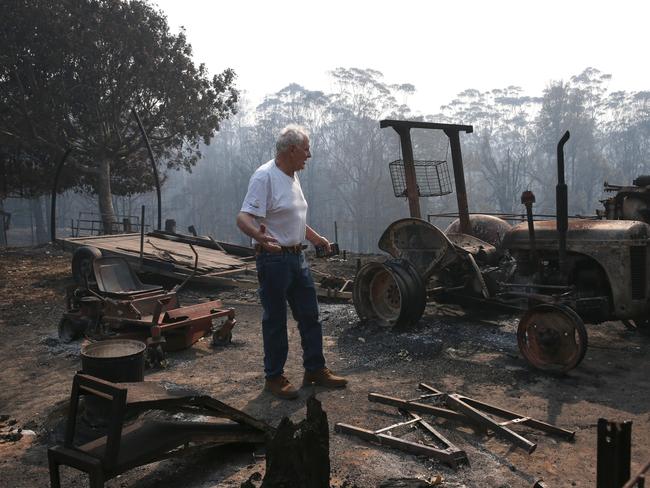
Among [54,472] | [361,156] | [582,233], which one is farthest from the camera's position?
[361,156]

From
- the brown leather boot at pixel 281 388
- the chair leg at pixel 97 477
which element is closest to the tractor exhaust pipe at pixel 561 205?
the brown leather boot at pixel 281 388

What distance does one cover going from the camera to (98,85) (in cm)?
2056

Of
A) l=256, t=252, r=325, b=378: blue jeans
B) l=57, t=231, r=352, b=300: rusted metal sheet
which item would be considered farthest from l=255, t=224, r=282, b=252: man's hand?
l=57, t=231, r=352, b=300: rusted metal sheet

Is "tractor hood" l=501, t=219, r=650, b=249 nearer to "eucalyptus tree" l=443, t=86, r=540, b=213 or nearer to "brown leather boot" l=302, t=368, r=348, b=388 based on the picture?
"brown leather boot" l=302, t=368, r=348, b=388

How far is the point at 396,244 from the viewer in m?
6.77

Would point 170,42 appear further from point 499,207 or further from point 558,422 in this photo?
point 499,207

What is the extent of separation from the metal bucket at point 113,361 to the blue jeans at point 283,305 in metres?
0.92

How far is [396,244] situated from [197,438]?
4245 mm

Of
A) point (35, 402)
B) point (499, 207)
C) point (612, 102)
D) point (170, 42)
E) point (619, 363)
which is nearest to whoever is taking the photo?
point (35, 402)

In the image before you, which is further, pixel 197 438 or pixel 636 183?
pixel 636 183

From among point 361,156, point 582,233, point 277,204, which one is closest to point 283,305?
point 277,204

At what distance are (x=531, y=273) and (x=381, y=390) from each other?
2.37 metres

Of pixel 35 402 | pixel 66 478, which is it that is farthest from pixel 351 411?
pixel 35 402

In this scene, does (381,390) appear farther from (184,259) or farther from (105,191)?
(105,191)
